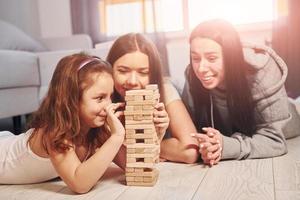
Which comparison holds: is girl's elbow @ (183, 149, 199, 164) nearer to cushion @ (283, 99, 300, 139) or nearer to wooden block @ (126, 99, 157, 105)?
wooden block @ (126, 99, 157, 105)

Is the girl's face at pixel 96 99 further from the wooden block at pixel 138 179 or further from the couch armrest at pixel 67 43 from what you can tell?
the couch armrest at pixel 67 43

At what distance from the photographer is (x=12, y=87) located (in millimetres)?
1941

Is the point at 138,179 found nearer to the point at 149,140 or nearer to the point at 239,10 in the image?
the point at 149,140

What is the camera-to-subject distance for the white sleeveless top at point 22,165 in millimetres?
1006

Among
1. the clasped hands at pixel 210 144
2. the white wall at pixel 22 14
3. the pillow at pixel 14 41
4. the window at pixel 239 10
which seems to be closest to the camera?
the clasped hands at pixel 210 144

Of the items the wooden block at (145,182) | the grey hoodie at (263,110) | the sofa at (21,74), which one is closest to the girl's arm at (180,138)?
the grey hoodie at (263,110)

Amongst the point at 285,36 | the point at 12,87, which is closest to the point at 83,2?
the point at 12,87

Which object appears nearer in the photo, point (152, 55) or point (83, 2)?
point (152, 55)

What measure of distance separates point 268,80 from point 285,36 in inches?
68.2

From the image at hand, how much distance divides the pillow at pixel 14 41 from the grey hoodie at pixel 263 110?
151 centimetres

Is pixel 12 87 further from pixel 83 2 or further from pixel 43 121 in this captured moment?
pixel 83 2

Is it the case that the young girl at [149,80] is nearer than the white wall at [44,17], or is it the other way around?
the young girl at [149,80]

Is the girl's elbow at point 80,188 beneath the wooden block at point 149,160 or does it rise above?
beneath

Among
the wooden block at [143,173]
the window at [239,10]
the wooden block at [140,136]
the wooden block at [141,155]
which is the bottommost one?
the wooden block at [143,173]
